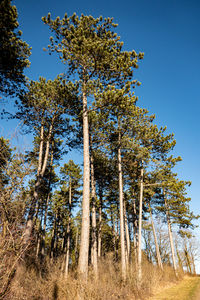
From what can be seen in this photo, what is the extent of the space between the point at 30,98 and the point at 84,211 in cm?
798

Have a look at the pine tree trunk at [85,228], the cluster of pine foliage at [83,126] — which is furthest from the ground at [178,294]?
the pine tree trunk at [85,228]

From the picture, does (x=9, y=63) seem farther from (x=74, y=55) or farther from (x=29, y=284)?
(x=29, y=284)

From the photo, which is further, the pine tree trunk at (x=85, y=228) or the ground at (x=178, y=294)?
the ground at (x=178, y=294)

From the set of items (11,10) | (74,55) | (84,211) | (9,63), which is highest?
(11,10)

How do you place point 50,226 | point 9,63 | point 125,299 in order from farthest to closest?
1. point 50,226
2. point 9,63
3. point 125,299

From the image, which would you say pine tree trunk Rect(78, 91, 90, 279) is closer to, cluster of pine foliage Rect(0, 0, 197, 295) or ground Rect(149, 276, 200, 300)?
cluster of pine foliage Rect(0, 0, 197, 295)

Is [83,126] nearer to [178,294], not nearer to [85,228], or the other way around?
[85,228]

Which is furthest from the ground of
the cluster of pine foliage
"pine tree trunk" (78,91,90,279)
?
"pine tree trunk" (78,91,90,279)

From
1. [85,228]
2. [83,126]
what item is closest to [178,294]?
[85,228]

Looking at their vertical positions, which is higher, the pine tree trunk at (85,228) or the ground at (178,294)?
the pine tree trunk at (85,228)

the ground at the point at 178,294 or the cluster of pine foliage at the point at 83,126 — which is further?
the ground at the point at 178,294

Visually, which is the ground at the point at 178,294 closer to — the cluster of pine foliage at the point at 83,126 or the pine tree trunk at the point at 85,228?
the cluster of pine foliage at the point at 83,126

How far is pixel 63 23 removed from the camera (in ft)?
27.4

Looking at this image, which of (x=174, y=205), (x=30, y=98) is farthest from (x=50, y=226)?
(x=30, y=98)
